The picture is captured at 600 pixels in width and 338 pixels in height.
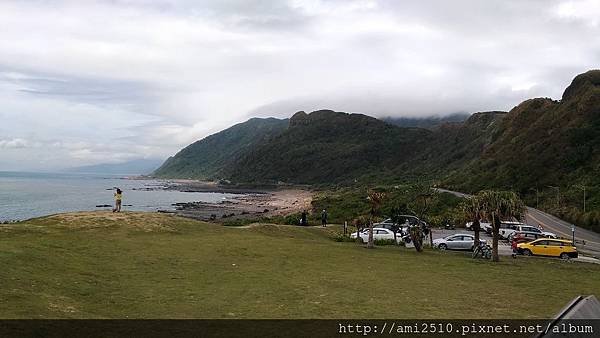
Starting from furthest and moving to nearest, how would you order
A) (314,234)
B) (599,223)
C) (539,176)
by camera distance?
(539,176) < (599,223) < (314,234)

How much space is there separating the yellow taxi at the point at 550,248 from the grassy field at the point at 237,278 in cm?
431

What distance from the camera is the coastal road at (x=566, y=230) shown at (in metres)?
44.3

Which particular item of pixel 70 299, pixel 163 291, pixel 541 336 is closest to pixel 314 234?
pixel 163 291

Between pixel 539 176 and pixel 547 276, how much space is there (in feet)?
236

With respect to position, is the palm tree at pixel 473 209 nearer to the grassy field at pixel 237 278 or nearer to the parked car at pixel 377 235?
the grassy field at pixel 237 278

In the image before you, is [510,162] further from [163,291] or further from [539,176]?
[163,291]

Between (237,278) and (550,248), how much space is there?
85.3 feet

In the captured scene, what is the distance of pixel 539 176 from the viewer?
88.4 meters

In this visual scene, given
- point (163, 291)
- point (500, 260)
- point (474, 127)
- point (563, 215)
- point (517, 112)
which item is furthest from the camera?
point (474, 127)

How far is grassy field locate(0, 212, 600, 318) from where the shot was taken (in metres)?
14.3

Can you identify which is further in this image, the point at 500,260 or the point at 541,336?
the point at 500,260

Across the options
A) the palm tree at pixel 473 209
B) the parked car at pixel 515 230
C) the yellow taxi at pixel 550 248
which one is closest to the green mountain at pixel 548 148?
the parked car at pixel 515 230

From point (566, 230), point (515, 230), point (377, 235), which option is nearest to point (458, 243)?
point (377, 235)

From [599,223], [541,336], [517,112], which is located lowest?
[599,223]
